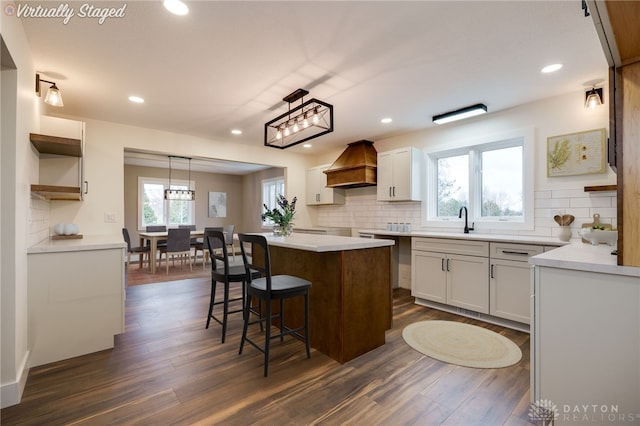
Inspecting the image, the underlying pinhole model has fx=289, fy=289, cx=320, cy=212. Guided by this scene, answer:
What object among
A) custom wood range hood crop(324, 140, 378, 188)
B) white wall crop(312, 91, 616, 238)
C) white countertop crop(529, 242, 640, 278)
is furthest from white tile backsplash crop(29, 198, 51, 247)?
white wall crop(312, 91, 616, 238)

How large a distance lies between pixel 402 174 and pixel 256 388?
11.0 ft

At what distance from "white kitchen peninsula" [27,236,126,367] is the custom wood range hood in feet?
11.0

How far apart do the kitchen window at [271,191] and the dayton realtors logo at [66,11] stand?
570 centimetres

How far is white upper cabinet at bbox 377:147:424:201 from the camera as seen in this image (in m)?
4.17

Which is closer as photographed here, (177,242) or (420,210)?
(420,210)

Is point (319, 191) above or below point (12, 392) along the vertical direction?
above

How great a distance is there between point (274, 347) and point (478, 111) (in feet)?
11.1

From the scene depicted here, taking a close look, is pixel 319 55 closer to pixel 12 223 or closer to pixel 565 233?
pixel 12 223

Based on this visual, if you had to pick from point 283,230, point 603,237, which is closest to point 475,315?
point 603,237

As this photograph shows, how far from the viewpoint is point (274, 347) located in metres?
2.50

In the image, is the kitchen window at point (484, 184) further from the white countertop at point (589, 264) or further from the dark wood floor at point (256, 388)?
the white countertop at point (589, 264)

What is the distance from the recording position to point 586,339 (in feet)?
4.59

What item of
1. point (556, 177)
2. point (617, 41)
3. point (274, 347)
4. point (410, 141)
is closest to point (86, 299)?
point (274, 347)

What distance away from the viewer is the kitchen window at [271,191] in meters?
7.70
